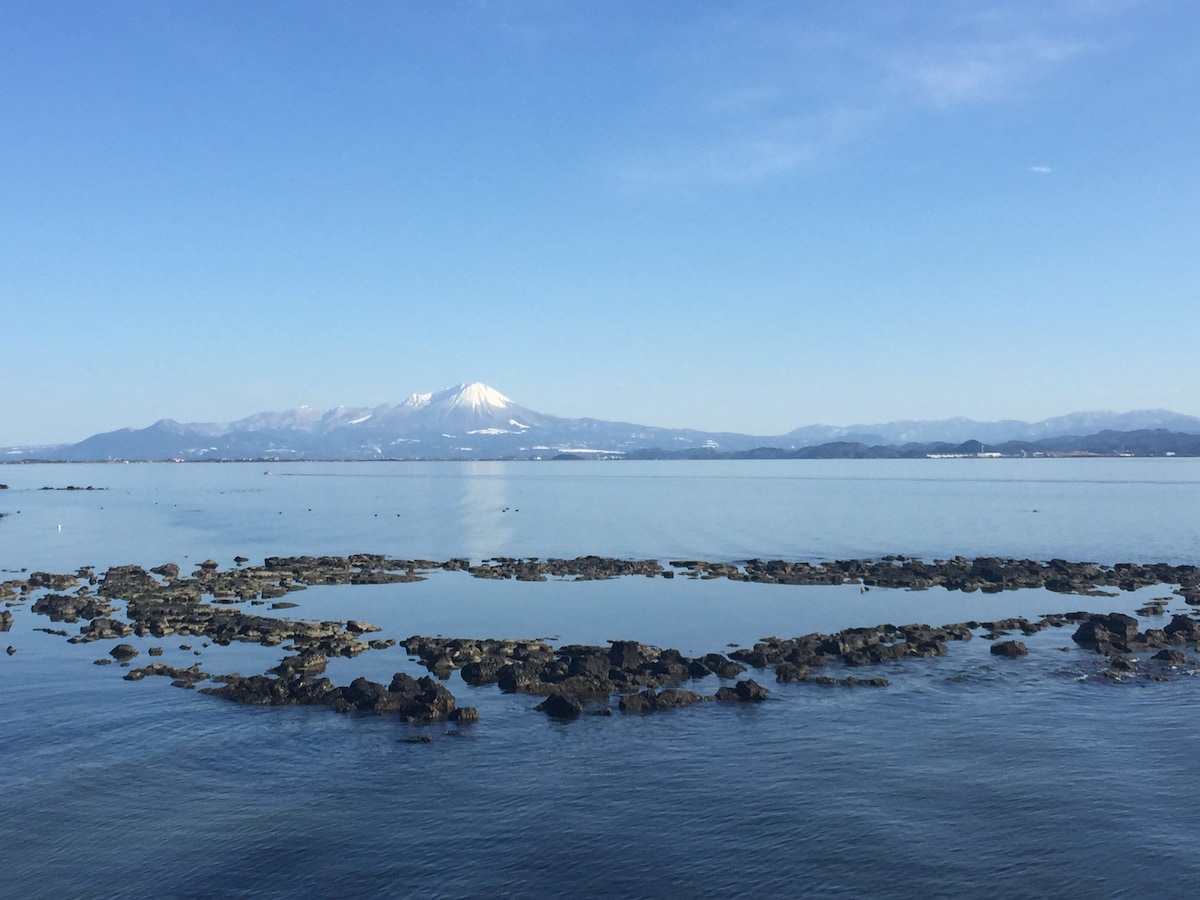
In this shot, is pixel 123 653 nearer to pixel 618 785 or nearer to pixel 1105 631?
pixel 618 785

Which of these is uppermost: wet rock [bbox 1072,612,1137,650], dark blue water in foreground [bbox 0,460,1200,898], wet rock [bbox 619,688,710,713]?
wet rock [bbox 1072,612,1137,650]

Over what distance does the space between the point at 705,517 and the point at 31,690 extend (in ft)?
294

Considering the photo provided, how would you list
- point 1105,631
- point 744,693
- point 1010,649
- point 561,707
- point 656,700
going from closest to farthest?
point 561,707 → point 656,700 → point 744,693 → point 1010,649 → point 1105,631

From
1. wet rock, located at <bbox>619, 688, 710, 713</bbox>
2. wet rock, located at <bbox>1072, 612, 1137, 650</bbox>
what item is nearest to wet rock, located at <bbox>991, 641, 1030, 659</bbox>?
wet rock, located at <bbox>1072, 612, 1137, 650</bbox>

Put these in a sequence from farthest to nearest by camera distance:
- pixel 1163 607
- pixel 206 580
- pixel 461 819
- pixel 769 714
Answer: pixel 206 580 → pixel 1163 607 → pixel 769 714 → pixel 461 819

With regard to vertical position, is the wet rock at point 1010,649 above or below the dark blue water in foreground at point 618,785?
above

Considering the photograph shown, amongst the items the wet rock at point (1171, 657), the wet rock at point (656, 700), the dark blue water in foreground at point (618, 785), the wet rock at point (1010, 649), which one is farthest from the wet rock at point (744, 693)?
the wet rock at point (1171, 657)

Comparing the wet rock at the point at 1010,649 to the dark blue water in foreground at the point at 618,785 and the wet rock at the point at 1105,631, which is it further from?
the wet rock at the point at 1105,631

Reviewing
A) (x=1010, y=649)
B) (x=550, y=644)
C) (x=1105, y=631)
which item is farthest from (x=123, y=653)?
(x=1105, y=631)

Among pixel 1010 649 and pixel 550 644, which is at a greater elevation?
pixel 1010 649

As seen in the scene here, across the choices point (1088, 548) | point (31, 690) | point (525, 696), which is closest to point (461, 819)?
point (525, 696)

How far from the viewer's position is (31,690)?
33.8m

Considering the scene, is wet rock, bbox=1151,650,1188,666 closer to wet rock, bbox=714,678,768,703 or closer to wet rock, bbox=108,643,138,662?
wet rock, bbox=714,678,768,703

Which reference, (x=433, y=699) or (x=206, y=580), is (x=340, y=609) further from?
(x=433, y=699)
